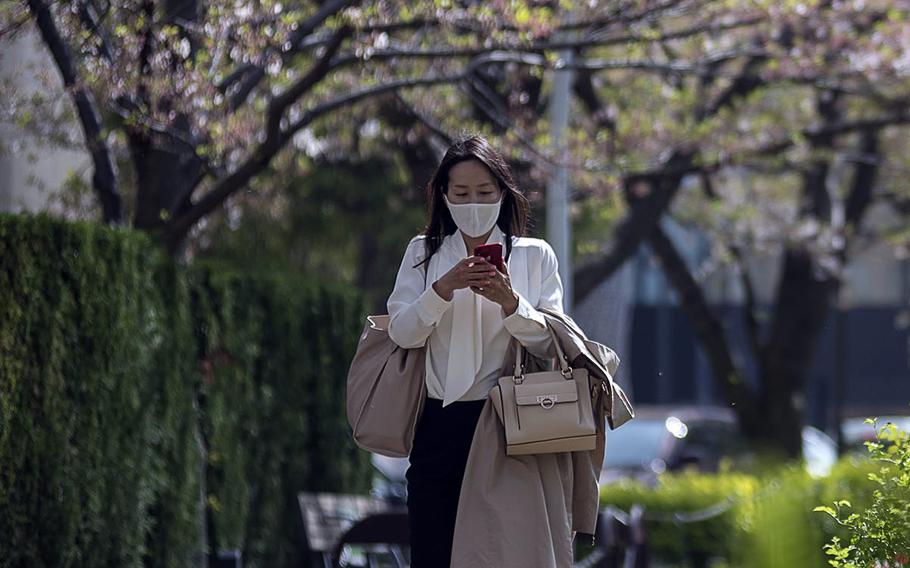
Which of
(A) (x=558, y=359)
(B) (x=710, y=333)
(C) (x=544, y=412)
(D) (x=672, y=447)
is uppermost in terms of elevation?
(A) (x=558, y=359)

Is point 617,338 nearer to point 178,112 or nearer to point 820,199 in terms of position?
point 820,199

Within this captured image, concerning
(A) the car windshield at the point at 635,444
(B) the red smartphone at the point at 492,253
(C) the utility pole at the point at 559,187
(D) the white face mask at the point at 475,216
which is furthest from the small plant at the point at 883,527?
(A) the car windshield at the point at 635,444

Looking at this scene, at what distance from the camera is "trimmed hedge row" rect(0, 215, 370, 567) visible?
6.65 metres

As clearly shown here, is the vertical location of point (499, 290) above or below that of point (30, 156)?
below

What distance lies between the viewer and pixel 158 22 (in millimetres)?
7875

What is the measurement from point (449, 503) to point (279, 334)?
5.37 metres

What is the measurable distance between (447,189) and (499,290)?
505 millimetres

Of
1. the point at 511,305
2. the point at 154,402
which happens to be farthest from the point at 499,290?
the point at 154,402

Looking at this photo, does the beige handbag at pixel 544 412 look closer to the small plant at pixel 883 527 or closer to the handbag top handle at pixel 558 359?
the handbag top handle at pixel 558 359

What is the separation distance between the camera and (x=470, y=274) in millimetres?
4402

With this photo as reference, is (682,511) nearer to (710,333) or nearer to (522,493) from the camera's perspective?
(710,333)

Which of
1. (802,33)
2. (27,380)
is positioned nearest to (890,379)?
(802,33)

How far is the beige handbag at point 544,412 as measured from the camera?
4434mm

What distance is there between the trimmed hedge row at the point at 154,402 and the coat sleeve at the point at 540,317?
108 inches
